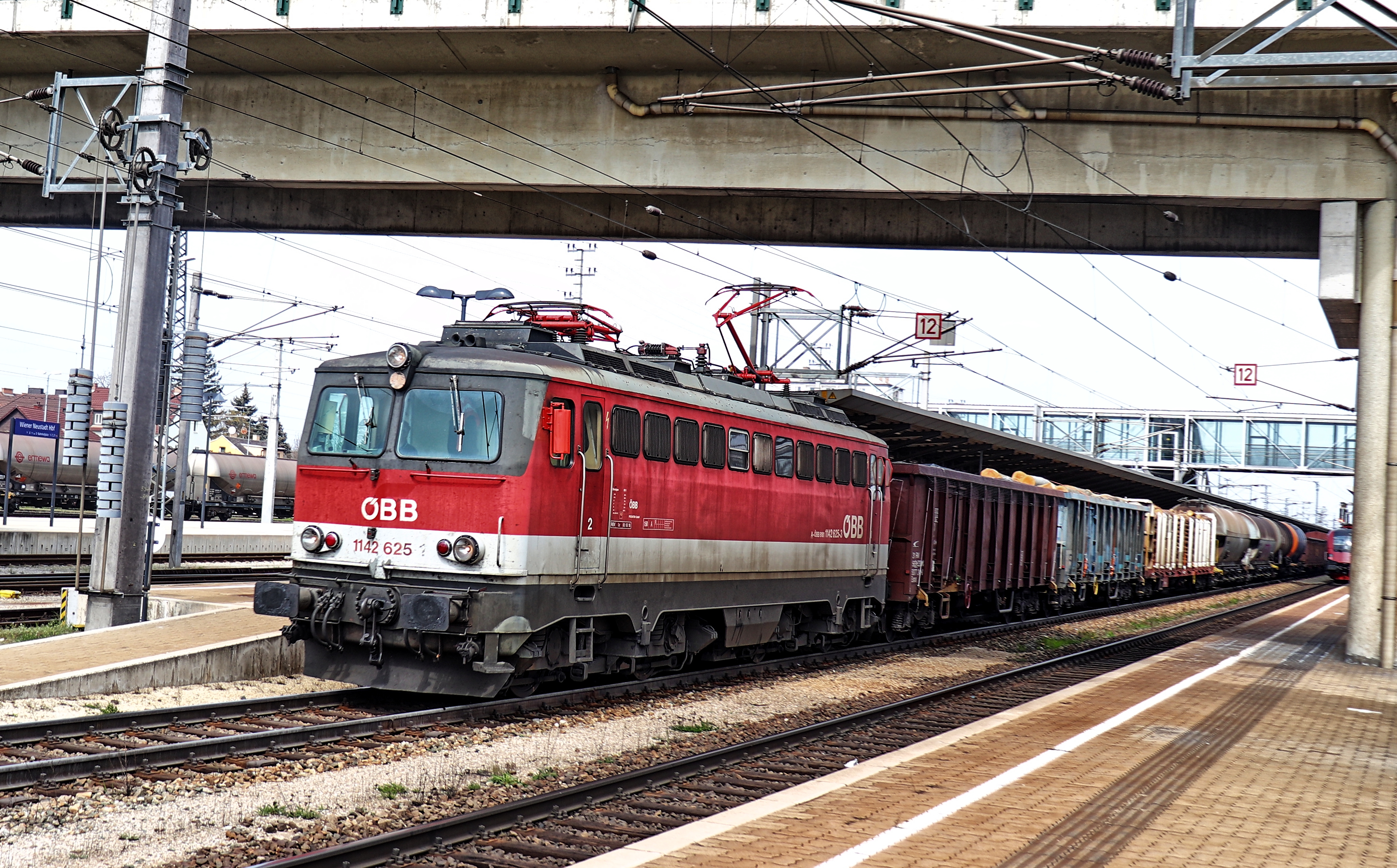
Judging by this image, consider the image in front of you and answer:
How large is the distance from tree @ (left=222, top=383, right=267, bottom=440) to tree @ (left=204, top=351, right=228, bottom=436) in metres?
0.60

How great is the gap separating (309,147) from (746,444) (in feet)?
33.3

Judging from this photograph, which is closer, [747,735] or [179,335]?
[747,735]

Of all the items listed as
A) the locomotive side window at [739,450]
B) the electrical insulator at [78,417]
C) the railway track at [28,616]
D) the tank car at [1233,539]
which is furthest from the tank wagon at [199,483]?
the tank car at [1233,539]

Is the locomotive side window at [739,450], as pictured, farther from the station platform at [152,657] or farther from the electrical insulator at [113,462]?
the electrical insulator at [113,462]

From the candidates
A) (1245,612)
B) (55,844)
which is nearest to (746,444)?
(55,844)

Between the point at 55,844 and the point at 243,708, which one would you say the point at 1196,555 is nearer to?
the point at 243,708

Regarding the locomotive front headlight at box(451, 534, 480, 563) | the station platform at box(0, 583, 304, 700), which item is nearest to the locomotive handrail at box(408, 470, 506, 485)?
the locomotive front headlight at box(451, 534, 480, 563)

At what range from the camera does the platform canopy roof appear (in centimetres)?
2320

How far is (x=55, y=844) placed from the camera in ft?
22.4

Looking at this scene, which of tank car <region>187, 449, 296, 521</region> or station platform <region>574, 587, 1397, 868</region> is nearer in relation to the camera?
station platform <region>574, 587, 1397, 868</region>

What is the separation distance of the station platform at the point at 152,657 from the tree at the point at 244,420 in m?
83.2

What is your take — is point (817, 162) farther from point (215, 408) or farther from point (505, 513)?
point (215, 408)

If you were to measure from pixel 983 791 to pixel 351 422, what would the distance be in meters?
7.13

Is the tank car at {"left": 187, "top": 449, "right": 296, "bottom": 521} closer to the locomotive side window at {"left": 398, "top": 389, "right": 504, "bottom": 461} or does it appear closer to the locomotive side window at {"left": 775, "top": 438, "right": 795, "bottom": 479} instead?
the locomotive side window at {"left": 775, "top": 438, "right": 795, "bottom": 479}
